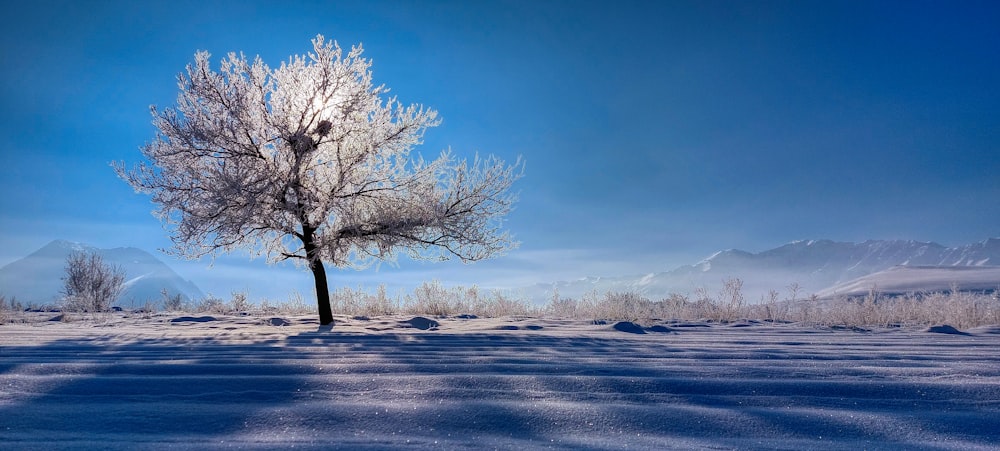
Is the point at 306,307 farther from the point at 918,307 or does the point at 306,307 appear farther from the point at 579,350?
the point at 918,307

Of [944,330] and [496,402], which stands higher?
[496,402]

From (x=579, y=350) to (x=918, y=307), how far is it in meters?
9.36

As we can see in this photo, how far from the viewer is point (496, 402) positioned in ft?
9.52

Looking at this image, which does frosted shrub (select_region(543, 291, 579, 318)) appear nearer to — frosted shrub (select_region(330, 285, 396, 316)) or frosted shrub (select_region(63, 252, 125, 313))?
frosted shrub (select_region(330, 285, 396, 316))

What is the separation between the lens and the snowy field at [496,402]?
95.4 inches

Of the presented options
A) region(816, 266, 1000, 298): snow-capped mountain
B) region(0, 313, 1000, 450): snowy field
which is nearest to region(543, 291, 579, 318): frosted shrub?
region(0, 313, 1000, 450): snowy field

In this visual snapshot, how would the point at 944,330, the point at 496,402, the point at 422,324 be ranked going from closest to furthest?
the point at 496,402, the point at 944,330, the point at 422,324

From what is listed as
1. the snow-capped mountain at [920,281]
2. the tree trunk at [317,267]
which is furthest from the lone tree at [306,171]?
the snow-capped mountain at [920,281]

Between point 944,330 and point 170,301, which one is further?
point 170,301

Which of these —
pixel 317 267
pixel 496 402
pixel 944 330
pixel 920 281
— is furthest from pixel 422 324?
pixel 920 281

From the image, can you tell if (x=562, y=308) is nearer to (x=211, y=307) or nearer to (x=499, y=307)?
(x=499, y=307)

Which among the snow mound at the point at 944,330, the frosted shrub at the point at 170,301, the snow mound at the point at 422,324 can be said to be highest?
the frosted shrub at the point at 170,301

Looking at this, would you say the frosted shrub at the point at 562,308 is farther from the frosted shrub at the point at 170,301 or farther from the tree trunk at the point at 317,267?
the frosted shrub at the point at 170,301

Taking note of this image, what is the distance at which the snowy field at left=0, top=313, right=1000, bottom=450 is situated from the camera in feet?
7.95
